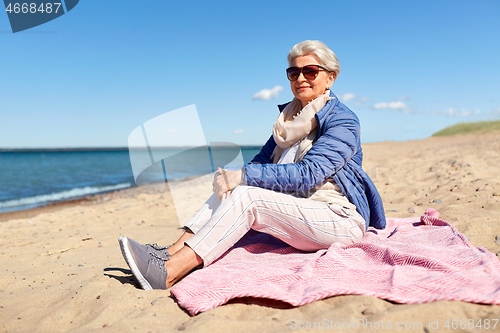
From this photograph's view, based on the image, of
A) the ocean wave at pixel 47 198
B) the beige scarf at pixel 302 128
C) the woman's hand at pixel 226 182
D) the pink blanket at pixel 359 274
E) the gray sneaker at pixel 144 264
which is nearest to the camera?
the pink blanket at pixel 359 274

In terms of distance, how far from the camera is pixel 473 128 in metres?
23.2

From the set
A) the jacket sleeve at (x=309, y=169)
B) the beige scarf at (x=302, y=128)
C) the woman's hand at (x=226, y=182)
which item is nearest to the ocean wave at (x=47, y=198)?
the woman's hand at (x=226, y=182)

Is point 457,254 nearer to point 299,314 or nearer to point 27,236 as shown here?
point 299,314

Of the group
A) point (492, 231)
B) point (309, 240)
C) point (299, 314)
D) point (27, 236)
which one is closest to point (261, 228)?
point (309, 240)

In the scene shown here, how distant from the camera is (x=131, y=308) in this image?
1864mm

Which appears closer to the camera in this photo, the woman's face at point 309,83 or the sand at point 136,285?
the sand at point 136,285

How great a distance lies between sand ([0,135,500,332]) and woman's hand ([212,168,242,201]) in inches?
29.7

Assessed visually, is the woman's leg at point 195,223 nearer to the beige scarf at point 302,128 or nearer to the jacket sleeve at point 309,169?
the jacket sleeve at point 309,169

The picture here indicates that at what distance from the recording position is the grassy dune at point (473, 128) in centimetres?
2120

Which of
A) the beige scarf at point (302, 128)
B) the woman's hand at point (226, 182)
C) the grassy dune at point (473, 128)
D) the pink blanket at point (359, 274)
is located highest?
the beige scarf at point (302, 128)

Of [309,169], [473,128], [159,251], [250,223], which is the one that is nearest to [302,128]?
[309,169]

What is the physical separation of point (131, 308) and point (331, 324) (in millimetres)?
1157

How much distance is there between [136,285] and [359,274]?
1494mm

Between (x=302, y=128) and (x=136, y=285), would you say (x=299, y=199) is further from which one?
(x=136, y=285)
